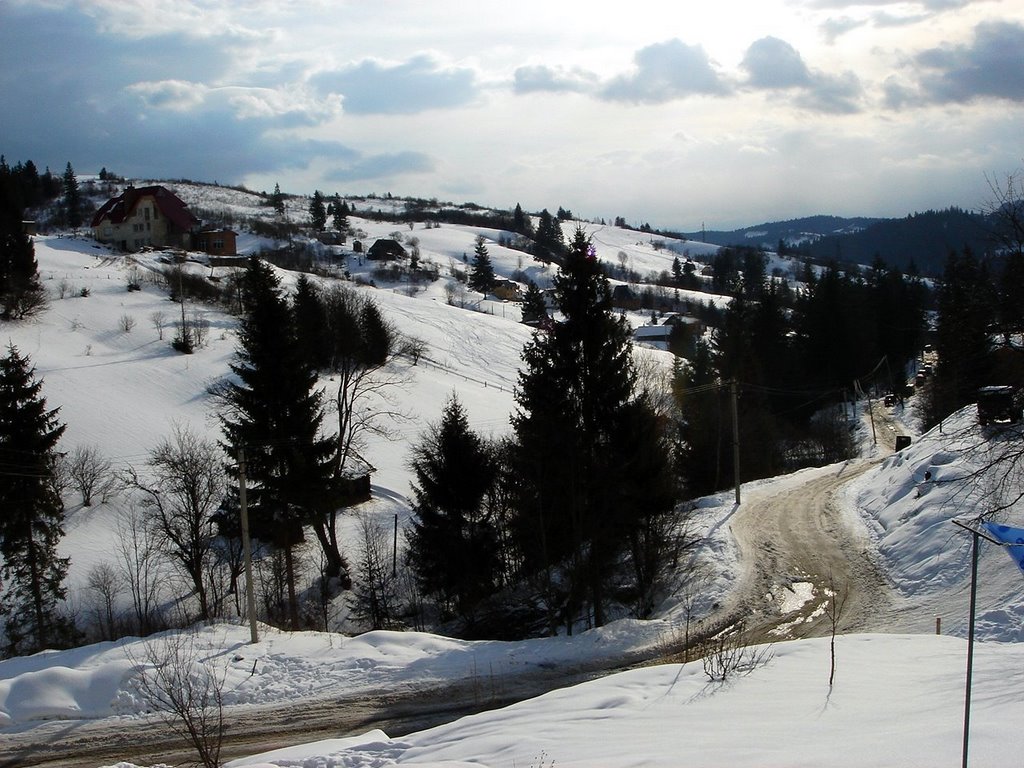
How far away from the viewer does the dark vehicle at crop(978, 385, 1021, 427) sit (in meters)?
18.3

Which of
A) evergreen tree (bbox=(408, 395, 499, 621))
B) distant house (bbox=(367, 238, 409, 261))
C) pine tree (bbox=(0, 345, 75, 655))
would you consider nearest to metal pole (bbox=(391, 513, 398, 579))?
evergreen tree (bbox=(408, 395, 499, 621))

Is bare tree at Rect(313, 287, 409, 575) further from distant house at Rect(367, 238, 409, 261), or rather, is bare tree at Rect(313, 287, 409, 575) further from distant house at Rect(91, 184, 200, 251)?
distant house at Rect(367, 238, 409, 261)

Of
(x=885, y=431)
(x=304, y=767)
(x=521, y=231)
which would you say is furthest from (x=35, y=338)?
(x=521, y=231)

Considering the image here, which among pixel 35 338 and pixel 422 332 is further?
pixel 422 332

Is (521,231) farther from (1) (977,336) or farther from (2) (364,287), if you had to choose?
(1) (977,336)

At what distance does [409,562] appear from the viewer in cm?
2739

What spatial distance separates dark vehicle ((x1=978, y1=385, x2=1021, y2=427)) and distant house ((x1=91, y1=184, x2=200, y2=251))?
84.4m

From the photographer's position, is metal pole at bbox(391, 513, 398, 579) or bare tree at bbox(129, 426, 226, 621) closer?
bare tree at bbox(129, 426, 226, 621)

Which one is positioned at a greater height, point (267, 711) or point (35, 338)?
point (35, 338)

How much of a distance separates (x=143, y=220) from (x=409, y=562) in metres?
75.3

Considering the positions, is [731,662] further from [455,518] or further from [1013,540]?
[455,518]

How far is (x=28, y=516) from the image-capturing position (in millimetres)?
23797

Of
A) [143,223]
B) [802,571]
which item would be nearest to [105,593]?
[802,571]

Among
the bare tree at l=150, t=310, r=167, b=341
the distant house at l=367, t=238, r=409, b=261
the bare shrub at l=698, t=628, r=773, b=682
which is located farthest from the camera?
the distant house at l=367, t=238, r=409, b=261
